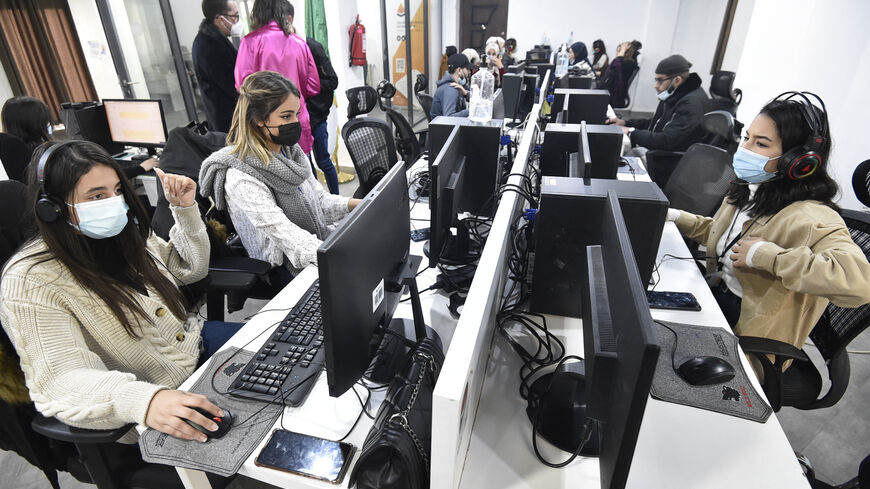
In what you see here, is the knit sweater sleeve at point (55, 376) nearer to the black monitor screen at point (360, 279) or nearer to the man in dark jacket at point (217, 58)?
the black monitor screen at point (360, 279)

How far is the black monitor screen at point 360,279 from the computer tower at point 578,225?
386 millimetres

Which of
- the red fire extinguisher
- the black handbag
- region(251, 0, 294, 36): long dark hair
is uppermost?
region(251, 0, 294, 36): long dark hair

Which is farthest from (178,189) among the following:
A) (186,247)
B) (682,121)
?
(682,121)

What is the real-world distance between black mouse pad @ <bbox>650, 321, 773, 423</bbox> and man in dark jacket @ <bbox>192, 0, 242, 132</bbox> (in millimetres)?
2954

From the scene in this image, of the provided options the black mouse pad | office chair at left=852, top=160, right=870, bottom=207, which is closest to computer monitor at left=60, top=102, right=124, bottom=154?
the black mouse pad

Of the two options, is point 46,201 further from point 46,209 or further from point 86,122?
point 86,122

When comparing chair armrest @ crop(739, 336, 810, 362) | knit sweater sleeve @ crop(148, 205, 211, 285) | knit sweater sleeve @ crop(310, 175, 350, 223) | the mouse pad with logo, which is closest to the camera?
the mouse pad with logo

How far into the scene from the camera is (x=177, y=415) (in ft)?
2.86

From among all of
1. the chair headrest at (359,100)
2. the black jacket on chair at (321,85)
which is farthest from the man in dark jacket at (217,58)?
the chair headrest at (359,100)

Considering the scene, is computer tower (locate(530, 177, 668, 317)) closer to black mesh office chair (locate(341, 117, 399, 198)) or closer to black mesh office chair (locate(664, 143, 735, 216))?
black mesh office chair (locate(664, 143, 735, 216))

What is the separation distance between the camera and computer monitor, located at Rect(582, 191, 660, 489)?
0.53 meters

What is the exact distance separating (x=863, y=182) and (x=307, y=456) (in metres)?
2.00

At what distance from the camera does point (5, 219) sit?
3.56 feet

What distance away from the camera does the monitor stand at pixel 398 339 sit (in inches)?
39.8
